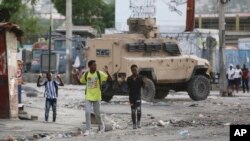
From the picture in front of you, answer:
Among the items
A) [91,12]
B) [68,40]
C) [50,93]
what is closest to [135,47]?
[50,93]

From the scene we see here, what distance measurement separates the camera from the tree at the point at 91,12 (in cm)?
6781

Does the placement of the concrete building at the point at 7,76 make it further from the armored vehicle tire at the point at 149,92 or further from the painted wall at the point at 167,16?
the painted wall at the point at 167,16

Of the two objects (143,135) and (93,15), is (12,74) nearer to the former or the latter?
(143,135)

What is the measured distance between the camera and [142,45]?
87.7ft

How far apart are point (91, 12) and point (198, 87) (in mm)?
43212

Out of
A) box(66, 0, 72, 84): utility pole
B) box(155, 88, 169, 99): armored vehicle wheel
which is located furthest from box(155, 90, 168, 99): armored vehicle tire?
box(66, 0, 72, 84): utility pole

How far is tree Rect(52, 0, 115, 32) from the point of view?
67.8 metres

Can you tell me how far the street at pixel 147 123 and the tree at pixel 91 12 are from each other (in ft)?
140

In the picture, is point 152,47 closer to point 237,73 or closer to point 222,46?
point 222,46

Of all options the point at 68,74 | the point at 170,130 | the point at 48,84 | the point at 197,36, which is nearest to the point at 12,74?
the point at 48,84

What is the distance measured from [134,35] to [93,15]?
4466 cm

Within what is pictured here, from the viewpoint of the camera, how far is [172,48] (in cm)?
2727

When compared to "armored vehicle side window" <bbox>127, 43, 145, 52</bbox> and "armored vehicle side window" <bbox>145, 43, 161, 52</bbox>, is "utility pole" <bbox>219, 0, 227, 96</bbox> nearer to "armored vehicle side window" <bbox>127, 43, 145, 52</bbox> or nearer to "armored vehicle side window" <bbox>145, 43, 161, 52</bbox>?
"armored vehicle side window" <bbox>145, 43, 161, 52</bbox>

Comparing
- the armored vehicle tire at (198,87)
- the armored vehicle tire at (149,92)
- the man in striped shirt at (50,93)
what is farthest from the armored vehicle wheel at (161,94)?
the man in striped shirt at (50,93)
